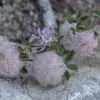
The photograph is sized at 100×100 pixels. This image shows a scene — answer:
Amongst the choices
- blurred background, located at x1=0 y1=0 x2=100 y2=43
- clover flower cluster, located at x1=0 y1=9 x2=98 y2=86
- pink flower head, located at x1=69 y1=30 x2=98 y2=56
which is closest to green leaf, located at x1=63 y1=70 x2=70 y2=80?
clover flower cluster, located at x1=0 y1=9 x2=98 y2=86

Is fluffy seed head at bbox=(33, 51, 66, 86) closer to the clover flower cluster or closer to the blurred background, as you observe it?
the clover flower cluster

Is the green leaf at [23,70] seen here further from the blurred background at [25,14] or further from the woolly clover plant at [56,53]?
the blurred background at [25,14]

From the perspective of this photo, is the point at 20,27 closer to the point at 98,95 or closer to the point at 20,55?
the point at 20,55

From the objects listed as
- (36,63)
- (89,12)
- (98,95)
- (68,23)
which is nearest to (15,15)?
(89,12)

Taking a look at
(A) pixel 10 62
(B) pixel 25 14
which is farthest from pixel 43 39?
(B) pixel 25 14

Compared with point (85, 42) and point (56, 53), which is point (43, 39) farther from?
point (85, 42)

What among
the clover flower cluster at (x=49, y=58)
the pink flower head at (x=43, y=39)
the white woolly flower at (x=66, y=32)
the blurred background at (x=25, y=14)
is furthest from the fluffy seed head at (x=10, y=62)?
the blurred background at (x=25, y=14)

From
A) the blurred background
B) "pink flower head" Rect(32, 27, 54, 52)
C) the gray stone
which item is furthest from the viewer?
the blurred background
